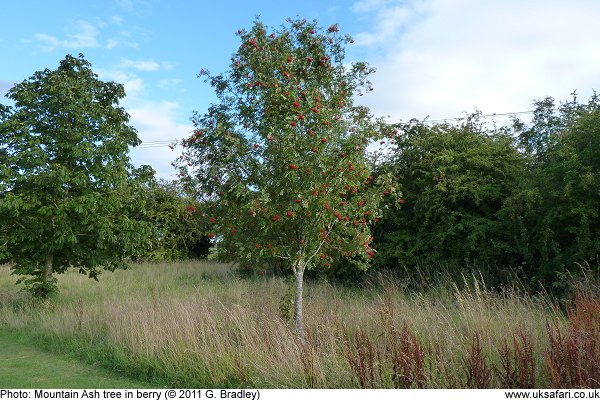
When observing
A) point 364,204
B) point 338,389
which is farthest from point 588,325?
point 364,204

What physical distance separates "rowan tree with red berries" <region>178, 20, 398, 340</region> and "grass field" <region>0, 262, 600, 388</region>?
98 centimetres

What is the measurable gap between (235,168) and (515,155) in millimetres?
8306

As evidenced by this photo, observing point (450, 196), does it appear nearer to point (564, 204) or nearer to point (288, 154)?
point (564, 204)

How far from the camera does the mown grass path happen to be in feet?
23.5

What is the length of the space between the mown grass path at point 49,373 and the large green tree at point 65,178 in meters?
3.51

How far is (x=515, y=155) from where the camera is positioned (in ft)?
44.4

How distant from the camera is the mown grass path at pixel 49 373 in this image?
7.15 m

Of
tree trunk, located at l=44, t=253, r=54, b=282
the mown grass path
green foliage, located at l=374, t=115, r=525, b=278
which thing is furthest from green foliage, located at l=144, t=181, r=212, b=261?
the mown grass path

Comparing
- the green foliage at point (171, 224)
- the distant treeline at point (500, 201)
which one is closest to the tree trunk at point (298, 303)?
the distant treeline at point (500, 201)

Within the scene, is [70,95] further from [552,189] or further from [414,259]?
[552,189]

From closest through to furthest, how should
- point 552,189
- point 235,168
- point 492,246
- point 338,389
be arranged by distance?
point 338,389 < point 235,168 < point 552,189 < point 492,246

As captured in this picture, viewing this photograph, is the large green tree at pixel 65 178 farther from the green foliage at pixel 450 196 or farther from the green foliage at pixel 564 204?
the green foliage at pixel 564 204

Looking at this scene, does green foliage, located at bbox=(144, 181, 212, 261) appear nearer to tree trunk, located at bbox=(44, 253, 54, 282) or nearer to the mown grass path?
tree trunk, located at bbox=(44, 253, 54, 282)

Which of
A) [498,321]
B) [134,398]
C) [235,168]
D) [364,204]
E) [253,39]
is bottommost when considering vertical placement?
[134,398]
